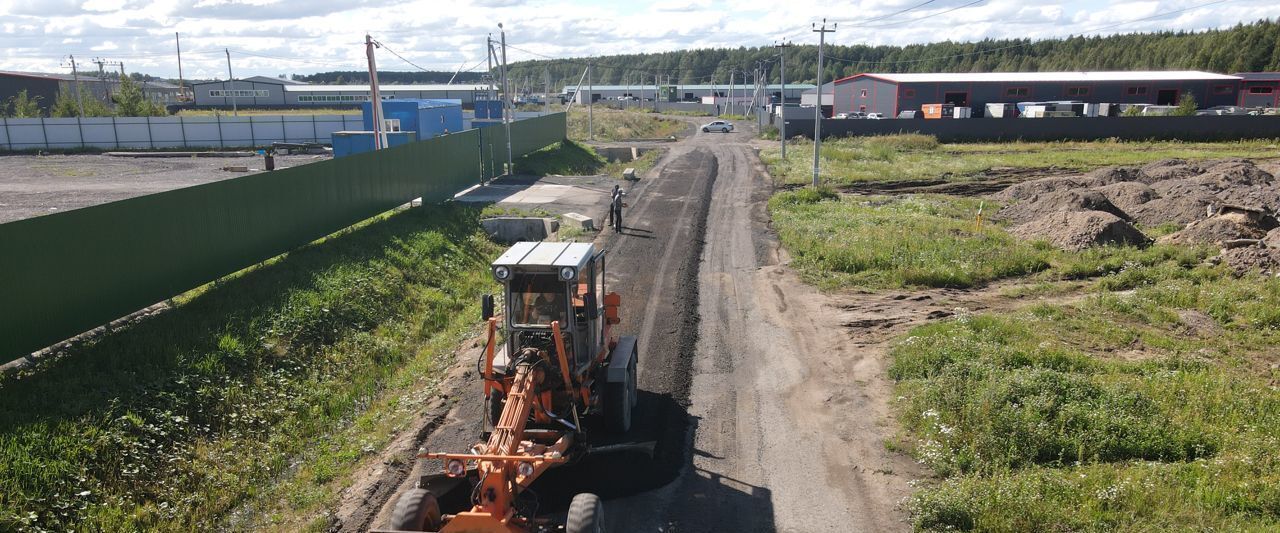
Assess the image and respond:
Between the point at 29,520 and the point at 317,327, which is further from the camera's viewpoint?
the point at 317,327

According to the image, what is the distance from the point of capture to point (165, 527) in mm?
8688

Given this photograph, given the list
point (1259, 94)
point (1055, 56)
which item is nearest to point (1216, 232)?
point (1259, 94)

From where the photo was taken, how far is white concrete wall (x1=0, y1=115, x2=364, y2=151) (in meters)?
47.5

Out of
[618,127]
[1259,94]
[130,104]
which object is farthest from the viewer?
[618,127]

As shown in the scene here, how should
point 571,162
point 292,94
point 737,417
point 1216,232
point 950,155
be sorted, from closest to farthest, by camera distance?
point 737,417
point 1216,232
point 571,162
point 950,155
point 292,94

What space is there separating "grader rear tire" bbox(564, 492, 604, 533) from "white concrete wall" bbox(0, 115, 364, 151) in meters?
50.1

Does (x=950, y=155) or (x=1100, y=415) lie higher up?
(x=950, y=155)

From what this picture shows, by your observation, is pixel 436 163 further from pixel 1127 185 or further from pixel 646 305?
pixel 1127 185

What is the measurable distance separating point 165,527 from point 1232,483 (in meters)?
11.3

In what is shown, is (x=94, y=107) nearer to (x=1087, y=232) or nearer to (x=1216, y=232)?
(x=1087, y=232)

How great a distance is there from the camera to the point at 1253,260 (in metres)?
18.2

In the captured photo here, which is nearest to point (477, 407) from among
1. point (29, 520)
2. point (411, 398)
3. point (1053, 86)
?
point (411, 398)

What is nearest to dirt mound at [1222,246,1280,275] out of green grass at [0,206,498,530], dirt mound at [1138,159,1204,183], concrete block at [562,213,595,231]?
dirt mound at [1138,159,1204,183]

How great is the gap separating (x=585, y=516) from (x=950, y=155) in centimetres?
4229
